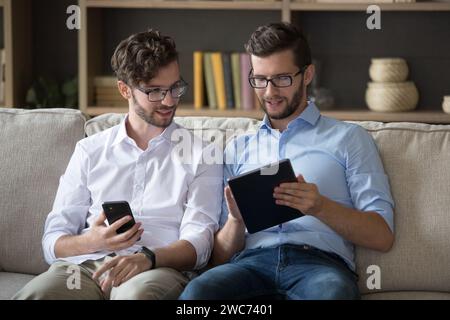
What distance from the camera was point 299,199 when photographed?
2.00 m

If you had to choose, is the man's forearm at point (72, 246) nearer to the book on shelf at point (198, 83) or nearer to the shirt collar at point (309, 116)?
the shirt collar at point (309, 116)

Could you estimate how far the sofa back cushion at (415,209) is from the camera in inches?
84.2

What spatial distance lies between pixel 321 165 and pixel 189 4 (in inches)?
64.2

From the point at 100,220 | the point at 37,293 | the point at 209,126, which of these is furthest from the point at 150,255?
the point at 209,126

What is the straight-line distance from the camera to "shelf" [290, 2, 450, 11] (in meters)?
3.45

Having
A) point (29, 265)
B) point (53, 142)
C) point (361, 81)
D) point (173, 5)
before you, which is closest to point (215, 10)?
point (173, 5)

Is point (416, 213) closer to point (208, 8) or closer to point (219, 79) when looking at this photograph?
point (219, 79)

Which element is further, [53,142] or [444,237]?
[53,142]

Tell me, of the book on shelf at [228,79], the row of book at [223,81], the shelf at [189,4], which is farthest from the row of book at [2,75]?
the book on shelf at [228,79]

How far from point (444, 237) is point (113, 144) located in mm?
969

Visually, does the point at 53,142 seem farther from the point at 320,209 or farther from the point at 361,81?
the point at 361,81

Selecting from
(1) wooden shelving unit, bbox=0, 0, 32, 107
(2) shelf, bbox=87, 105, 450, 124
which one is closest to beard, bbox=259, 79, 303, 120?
(2) shelf, bbox=87, 105, 450, 124

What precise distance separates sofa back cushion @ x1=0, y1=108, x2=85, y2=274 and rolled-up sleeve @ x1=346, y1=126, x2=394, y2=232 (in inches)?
33.2

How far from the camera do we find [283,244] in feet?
7.02
